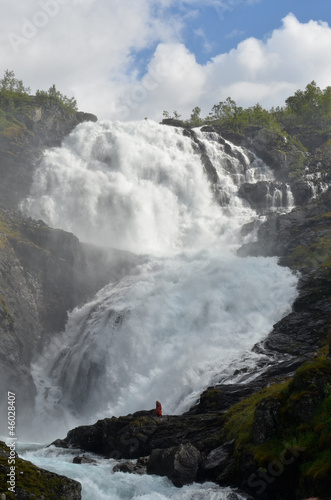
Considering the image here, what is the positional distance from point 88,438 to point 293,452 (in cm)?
1481

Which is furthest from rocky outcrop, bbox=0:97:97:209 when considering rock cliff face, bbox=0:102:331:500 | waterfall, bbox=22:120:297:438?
waterfall, bbox=22:120:297:438

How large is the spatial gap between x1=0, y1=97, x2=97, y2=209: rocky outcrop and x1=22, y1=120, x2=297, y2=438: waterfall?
6.41ft

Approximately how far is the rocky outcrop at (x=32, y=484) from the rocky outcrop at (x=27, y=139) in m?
52.7

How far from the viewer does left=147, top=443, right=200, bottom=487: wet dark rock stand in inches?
659

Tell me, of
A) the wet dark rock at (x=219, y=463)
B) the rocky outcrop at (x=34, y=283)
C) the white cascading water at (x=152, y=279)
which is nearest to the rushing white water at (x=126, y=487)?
the wet dark rock at (x=219, y=463)

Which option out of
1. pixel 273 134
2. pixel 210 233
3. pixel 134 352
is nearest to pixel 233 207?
pixel 210 233

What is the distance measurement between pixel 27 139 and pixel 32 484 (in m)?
68.2

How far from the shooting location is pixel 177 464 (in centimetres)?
1702

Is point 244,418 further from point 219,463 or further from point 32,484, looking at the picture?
point 32,484

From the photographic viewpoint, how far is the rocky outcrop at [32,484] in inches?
479

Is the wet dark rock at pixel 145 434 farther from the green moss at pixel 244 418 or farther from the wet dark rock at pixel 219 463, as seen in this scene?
the wet dark rock at pixel 219 463

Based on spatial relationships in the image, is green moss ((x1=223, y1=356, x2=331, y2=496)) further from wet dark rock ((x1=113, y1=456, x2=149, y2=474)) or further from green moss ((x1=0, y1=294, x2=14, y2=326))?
green moss ((x1=0, y1=294, x2=14, y2=326))

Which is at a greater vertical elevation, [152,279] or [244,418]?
[152,279]

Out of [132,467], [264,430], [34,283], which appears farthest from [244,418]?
[34,283]
